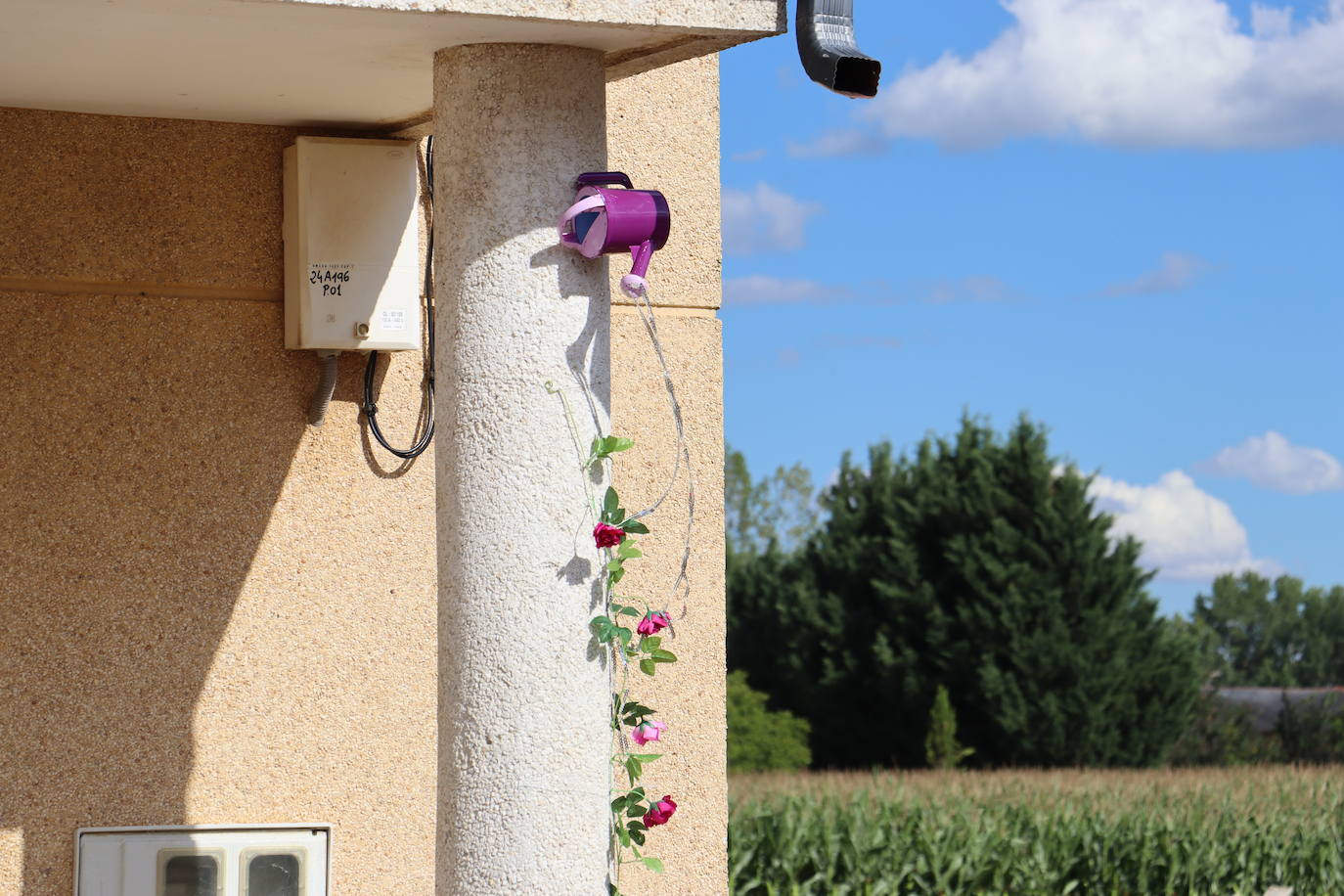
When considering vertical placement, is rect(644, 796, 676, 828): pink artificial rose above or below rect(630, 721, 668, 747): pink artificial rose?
below

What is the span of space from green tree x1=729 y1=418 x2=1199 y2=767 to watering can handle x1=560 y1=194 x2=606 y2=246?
67.6ft

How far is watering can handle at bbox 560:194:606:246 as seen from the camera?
2.80m

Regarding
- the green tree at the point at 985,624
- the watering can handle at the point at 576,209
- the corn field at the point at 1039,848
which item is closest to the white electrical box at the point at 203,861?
the watering can handle at the point at 576,209

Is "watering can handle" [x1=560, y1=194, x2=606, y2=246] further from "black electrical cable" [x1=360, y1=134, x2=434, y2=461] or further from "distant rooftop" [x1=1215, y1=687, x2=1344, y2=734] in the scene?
"distant rooftop" [x1=1215, y1=687, x2=1344, y2=734]

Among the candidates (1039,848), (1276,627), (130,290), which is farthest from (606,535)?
(1276,627)

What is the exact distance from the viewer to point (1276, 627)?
6088cm

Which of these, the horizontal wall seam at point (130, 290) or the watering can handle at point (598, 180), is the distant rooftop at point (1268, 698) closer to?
the horizontal wall seam at point (130, 290)

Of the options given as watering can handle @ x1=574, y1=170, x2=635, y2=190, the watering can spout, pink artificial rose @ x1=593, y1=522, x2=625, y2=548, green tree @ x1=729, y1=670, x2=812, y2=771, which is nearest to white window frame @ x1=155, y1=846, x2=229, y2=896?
pink artificial rose @ x1=593, y1=522, x2=625, y2=548

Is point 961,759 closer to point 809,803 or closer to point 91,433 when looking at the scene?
point 809,803

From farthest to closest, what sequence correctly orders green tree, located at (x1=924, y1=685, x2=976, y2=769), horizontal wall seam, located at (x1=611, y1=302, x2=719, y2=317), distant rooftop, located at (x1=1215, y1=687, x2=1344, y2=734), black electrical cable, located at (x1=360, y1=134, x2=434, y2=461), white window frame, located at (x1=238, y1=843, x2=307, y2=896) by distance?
distant rooftop, located at (x1=1215, y1=687, x2=1344, y2=734)
green tree, located at (x1=924, y1=685, x2=976, y2=769)
horizontal wall seam, located at (x1=611, y1=302, x2=719, y2=317)
black electrical cable, located at (x1=360, y1=134, x2=434, y2=461)
white window frame, located at (x1=238, y1=843, x2=307, y2=896)

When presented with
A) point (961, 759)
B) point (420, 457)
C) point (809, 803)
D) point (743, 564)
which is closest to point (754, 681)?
point (743, 564)

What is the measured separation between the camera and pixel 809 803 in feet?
31.7

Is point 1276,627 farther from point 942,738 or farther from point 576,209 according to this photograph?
point 576,209

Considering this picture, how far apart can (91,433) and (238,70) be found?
0.99 meters
